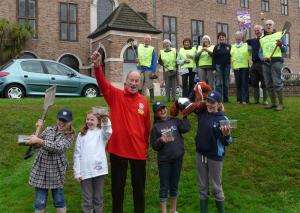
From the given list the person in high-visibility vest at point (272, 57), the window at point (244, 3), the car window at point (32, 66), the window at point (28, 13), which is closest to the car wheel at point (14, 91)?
the car window at point (32, 66)

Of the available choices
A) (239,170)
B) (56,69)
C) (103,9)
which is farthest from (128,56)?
(239,170)

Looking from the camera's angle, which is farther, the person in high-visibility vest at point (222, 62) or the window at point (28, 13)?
the window at point (28, 13)

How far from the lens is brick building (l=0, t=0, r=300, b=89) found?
24.6 m

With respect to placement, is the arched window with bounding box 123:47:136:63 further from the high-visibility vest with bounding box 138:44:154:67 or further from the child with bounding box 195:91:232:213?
the child with bounding box 195:91:232:213

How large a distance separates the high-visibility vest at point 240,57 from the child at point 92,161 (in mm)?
6713

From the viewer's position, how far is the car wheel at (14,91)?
14914 mm

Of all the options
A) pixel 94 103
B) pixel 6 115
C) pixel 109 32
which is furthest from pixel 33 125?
pixel 109 32

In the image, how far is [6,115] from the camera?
10.6m

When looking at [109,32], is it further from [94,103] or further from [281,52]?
[281,52]

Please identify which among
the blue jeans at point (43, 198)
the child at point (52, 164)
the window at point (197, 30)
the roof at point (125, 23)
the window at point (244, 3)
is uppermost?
the window at point (244, 3)

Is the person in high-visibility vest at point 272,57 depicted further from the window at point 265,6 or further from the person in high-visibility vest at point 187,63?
the window at point 265,6

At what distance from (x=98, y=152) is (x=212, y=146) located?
1.45m

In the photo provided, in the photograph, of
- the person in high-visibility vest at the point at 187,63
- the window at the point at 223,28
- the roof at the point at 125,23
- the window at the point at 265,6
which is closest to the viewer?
the person in high-visibility vest at the point at 187,63

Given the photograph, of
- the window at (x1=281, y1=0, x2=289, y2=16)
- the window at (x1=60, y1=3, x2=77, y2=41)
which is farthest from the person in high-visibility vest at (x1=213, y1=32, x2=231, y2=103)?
the window at (x1=281, y1=0, x2=289, y2=16)
